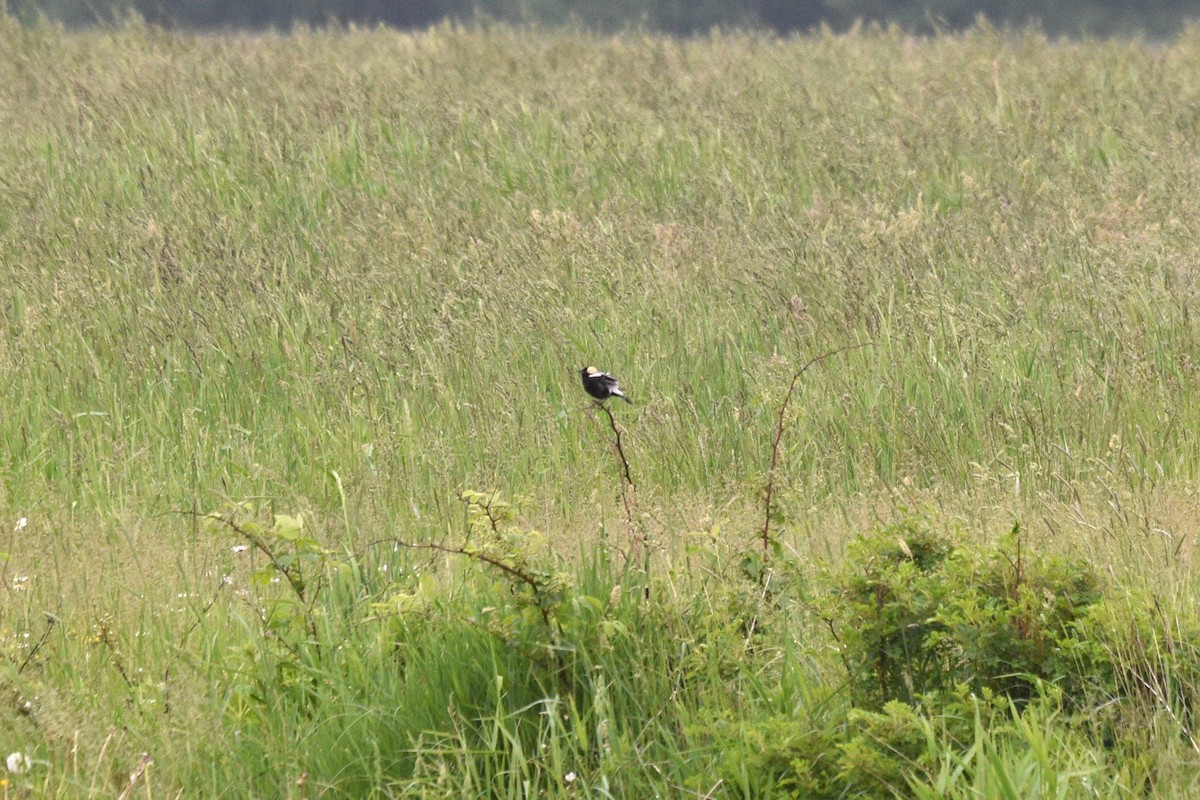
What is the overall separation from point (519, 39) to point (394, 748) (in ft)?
38.0

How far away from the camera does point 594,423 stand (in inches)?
221

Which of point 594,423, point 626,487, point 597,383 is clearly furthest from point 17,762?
point 594,423

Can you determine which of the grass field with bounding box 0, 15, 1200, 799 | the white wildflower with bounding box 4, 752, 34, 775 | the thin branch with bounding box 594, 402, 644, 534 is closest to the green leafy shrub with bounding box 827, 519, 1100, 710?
the grass field with bounding box 0, 15, 1200, 799

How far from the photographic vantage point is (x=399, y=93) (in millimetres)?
11266

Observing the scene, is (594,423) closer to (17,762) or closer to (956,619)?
(956,619)

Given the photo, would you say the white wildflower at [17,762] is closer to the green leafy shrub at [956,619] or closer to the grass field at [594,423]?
the grass field at [594,423]

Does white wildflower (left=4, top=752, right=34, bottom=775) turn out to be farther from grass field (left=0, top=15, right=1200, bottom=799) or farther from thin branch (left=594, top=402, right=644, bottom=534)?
thin branch (left=594, top=402, right=644, bottom=534)

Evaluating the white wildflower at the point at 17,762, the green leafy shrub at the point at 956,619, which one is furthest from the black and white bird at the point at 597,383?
the white wildflower at the point at 17,762

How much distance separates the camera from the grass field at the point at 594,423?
124 inches

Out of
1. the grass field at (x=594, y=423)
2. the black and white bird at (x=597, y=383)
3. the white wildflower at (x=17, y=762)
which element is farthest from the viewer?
the black and white bird at (x=597, y=383)

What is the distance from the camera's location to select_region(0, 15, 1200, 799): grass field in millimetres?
3141

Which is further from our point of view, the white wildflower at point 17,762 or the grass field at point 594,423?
the grass field at point 594,423

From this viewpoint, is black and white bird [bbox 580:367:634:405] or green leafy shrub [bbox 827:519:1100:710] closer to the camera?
green leafy shrub [bbox 827:519:1100:710]

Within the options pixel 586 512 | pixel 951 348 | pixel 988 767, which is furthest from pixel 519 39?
pixel 988 767
